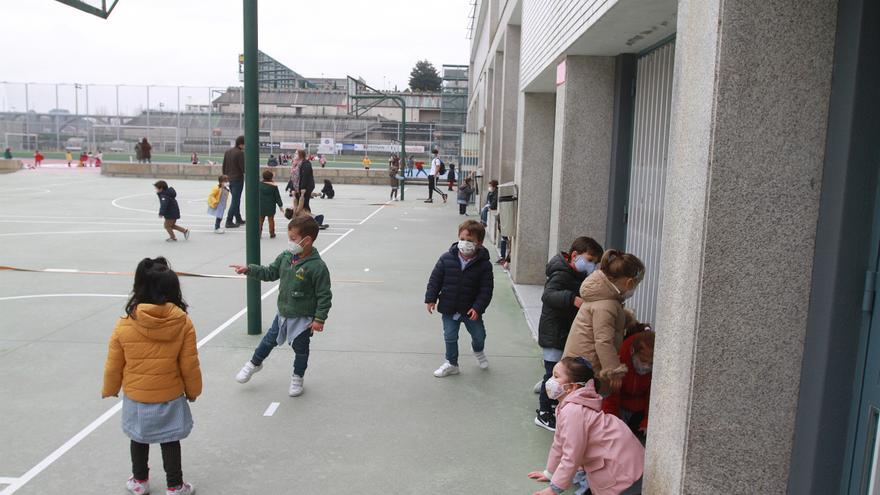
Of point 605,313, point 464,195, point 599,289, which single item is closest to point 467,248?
point 599,289

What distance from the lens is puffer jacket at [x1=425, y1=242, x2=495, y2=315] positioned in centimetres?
629

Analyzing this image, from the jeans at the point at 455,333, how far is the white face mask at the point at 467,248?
574 millimetres

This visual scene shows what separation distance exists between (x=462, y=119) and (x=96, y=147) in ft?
94.1

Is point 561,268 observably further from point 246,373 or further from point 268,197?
point 268,197

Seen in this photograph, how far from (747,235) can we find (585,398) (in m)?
1.29

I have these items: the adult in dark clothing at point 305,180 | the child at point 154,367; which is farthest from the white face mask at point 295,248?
the adult in dark clothing at point 305,180

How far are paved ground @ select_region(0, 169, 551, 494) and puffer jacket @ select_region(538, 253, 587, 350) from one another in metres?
0.68

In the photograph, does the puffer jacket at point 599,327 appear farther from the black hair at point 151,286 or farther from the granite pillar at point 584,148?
the granite pillar at point 584,148

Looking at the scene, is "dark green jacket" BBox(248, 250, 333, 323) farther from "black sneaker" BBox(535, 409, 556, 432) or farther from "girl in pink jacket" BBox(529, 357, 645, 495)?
"girl in pink jacket" BBox(529, 357, 645, 495)

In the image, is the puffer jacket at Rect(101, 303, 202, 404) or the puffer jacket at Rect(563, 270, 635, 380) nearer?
the puffer jacket at Rect(101, 303, 202, 404)

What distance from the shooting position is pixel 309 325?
5.88 metres

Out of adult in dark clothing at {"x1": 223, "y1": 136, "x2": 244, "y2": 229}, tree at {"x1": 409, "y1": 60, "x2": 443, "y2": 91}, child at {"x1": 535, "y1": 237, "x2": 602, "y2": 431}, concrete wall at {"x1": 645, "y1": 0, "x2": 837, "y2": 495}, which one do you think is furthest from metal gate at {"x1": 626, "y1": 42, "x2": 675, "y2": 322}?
tree at {"x1": 409, "y1": 60, "x2": 443, "y2": 91}

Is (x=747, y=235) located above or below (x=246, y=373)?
above

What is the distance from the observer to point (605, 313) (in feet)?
15.3
